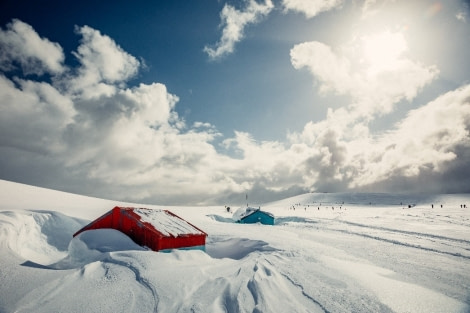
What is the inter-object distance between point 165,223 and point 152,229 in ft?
4.18

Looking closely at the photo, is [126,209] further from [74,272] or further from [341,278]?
[341,278]

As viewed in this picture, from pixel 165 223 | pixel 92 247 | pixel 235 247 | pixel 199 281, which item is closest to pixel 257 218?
pixel 235 247

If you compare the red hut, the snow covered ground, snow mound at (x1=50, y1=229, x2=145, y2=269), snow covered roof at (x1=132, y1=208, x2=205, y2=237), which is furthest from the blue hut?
snow mound at (x1=50, y1=229, x2=145, y2=269)

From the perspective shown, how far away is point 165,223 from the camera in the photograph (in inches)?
388

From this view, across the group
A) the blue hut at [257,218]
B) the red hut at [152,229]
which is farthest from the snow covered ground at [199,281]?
the blue hut at [257,218]

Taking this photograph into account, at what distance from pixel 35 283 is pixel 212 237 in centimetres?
914

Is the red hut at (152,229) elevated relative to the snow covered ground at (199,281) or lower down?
elevated

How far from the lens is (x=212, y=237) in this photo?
43.8 feet

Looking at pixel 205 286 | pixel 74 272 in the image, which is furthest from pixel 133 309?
pixel 74 272

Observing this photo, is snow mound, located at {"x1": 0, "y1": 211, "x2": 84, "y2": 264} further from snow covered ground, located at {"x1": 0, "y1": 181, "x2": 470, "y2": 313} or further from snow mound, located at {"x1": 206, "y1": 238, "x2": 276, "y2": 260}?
snow mound, located at {"x1": 206, "y1": 238, "x2": 276, "y2": 260}

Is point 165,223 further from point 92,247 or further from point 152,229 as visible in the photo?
point 92,247

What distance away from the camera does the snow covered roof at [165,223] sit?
9.05 m

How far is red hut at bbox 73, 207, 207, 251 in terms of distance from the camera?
845 centimetres

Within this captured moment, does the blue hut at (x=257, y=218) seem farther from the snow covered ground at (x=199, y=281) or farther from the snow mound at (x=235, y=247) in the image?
the snow covered ground at (x=199, y=281)
